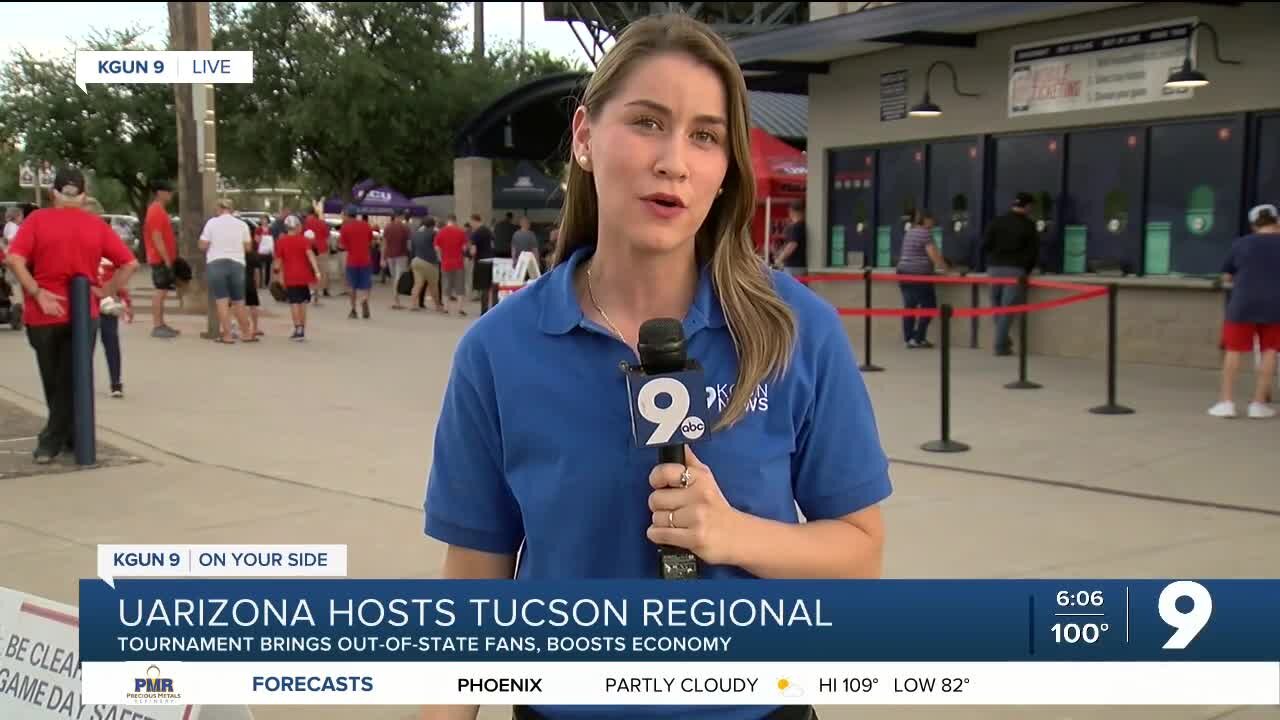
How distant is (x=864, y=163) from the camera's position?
18.9m

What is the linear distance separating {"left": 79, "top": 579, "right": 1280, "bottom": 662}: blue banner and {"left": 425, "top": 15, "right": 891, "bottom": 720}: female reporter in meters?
0.06

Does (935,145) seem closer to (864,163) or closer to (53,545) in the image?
(864,163)

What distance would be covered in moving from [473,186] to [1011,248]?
1613 cm

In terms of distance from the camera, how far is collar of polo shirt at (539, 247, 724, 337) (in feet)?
6.63

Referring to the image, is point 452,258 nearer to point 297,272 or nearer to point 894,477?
point 297,272

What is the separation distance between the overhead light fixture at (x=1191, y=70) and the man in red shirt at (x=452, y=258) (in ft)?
40.5

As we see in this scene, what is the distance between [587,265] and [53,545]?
5256 mm

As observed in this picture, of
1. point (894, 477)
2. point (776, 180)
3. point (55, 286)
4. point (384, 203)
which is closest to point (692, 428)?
point (894, 477)

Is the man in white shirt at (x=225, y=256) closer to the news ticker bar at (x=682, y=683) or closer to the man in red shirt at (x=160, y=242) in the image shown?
the man in red shirt at (x=160, y=242)

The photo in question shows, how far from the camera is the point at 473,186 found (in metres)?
29.2

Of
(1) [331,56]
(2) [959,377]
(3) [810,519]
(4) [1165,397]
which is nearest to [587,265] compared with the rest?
(3) [810,519]

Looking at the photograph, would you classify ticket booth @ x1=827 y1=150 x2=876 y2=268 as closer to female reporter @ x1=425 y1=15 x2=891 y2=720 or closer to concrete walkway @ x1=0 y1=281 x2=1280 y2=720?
concrete walkway @ x1=0 y1=281 x2=1280 y2=720

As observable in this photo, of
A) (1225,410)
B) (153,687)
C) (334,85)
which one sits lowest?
(1225,410)

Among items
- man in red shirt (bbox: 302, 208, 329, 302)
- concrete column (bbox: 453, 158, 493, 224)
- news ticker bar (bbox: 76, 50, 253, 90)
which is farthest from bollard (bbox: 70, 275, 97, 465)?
concrete column (bbox: 453, 158, 493, 224)
